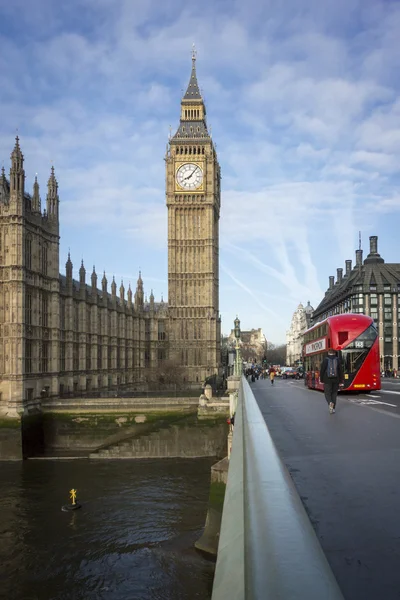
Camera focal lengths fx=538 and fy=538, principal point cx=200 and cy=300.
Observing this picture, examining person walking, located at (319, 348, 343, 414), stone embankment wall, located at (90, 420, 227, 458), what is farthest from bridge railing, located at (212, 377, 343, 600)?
stone embankment wall, located at (90, 420, 227, 458)

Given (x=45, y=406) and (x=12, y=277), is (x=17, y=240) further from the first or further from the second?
(x=45, y=406)

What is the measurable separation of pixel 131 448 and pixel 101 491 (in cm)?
961

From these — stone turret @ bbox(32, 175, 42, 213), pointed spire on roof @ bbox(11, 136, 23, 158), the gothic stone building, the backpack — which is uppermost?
pointed spire on roof @ bbox(11, 136, 23, 158)

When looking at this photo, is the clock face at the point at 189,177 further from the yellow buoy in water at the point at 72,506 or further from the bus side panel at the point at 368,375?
the bus side panel at the point at 368,375

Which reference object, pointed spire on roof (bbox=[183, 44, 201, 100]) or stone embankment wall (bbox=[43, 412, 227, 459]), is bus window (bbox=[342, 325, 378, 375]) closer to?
stone embankment wall (bbox=[43, 412, 227, 459])

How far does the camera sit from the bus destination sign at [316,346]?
84.8ft

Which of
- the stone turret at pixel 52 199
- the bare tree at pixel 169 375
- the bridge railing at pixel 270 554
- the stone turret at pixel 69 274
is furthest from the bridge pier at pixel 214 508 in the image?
the bare tree at pixel 169 375

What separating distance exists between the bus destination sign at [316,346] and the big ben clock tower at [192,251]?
163 feet

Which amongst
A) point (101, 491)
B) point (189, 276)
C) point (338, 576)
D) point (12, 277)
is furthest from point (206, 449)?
point (189, 276)

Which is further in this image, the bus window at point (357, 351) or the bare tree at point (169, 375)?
the bare tree at point (169, 375)

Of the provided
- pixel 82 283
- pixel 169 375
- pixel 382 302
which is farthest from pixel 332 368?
pixel 382 302

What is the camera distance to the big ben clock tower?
266 feet

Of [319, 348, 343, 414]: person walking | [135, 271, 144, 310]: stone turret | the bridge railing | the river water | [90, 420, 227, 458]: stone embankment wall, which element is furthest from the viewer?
[135, 271, 144, 310]: stone turret

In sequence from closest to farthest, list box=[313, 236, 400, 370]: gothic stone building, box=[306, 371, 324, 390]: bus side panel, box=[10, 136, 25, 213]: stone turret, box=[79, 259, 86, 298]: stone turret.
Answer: box=[306, 371, 324, 390]: bus side panel
box=[10, 136, 25, 213]: stone turret
box=[79, 259, 86, 298]: stone turret
box=[313, 236, 400, 370]: gothic stone building
